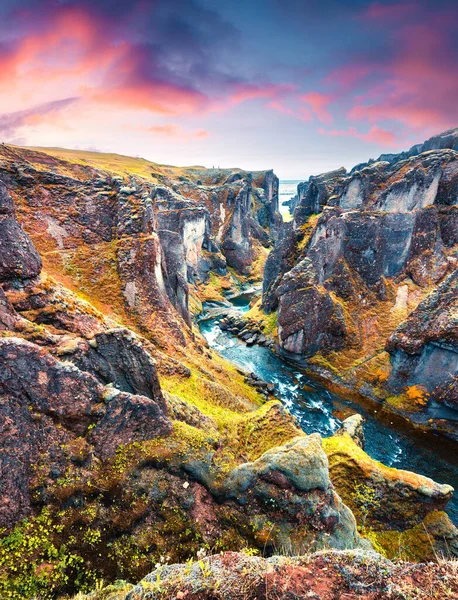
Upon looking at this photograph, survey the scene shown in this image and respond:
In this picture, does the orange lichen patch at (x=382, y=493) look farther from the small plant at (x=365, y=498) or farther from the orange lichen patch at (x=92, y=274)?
the orange lichen patch at (x=92, y=274)

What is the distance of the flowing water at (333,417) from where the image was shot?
3428 cm

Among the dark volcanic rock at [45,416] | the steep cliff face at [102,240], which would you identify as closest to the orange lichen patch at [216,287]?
the steep cliff face at [102,240]

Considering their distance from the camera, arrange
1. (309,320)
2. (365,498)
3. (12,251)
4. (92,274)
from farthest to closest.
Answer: (309,320), (92,274), (365,498), (12,251)

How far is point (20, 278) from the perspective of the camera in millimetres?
18859

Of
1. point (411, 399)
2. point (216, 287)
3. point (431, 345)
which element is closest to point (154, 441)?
point (411, 399)

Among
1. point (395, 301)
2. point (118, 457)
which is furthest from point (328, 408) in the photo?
point (118, 457)

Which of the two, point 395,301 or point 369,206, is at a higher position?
point 369,206

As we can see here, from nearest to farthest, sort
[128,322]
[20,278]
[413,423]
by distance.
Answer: [20,278] → [128,322] → [413,423]

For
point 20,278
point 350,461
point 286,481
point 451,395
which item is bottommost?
point 451,395

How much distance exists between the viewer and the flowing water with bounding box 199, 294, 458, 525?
112ft

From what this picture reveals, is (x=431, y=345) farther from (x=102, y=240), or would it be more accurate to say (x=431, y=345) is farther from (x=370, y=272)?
(x=102, y=240)

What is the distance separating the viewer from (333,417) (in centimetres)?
4184

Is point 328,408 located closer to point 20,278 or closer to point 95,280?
point 95,280

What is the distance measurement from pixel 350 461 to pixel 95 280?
27857mm
